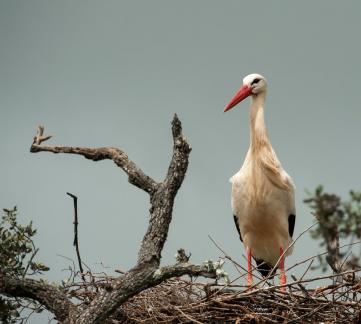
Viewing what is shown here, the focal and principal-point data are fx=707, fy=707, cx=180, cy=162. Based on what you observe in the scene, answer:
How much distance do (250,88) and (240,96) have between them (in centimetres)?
17

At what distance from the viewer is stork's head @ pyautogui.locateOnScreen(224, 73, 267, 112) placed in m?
8.82

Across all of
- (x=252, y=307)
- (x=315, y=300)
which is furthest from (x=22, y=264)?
(x=315, y=300)

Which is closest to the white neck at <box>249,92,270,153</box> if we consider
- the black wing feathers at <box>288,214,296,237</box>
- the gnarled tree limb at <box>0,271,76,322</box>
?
the black wing feathers at <box>288,214,296,237</box>

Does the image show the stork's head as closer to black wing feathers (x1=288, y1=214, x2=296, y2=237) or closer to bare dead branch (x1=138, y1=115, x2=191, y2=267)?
black wing feathers (x1=288, y1=214, x2=296, y2=237)

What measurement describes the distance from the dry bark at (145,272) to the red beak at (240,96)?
321cm

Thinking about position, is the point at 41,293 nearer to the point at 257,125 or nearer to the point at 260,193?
the point at 260,193

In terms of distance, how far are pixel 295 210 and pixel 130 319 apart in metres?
3.16

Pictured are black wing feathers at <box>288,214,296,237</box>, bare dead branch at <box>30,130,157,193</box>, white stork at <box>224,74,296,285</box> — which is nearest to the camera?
bare dead branch at <box>30,130,157,193</box>

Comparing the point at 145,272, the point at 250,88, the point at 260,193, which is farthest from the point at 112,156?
the point at 250,88

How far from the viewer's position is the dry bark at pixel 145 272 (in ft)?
16.6

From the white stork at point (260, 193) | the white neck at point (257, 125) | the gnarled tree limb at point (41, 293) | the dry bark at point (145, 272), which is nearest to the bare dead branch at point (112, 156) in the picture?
the dry bark at point (145, 272)

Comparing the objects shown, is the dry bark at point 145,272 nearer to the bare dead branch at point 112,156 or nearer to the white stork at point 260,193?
the bare dead branch at point 112,156

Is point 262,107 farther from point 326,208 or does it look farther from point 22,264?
point 326,208

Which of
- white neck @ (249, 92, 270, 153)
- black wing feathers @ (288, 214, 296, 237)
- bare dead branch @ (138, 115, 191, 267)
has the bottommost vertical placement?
bare dead branch @ (138, 115, 191, 267)
